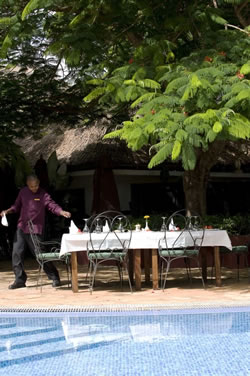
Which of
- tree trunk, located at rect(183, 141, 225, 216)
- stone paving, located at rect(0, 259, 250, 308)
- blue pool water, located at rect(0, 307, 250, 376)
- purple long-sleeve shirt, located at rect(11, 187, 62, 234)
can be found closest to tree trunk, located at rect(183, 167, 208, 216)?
tree trunk, located at rect(183, 141, 225, 216)

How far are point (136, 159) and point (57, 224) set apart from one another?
2939 mm

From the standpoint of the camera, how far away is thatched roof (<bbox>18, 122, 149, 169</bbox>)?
A: 1923 cm

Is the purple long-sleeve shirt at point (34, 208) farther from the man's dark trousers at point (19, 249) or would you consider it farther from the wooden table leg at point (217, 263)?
the wooden table leg at point (217, 263)

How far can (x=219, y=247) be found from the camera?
11.0m

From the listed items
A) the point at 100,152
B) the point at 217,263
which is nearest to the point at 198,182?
the point at 217,263

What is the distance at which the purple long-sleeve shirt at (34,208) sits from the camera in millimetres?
10852

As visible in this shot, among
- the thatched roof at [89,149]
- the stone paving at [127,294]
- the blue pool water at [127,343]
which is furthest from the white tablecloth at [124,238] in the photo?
the thatched roof at [89,149]

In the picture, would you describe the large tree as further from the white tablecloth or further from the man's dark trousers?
the man's dark trousers

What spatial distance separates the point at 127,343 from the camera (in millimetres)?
7004

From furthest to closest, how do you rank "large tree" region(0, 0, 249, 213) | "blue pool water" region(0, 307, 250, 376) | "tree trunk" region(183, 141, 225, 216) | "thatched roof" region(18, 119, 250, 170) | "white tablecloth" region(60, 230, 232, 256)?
"thatched roof" region(18, 119, 250, 170), "tree trunk" region(183, 141, 225, 216), "white tablecloth" region(60, 230, 232, 256), "large tree" region(0, 0, 249, 213), "blue pool water" region(0, 307, 250, 376)

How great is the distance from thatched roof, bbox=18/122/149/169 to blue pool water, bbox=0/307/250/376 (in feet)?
32.7

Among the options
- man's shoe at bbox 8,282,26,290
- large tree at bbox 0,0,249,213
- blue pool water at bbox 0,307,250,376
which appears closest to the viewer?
blue pool water at bbox 0,307,250,376

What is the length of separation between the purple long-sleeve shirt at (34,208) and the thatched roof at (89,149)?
7.01m

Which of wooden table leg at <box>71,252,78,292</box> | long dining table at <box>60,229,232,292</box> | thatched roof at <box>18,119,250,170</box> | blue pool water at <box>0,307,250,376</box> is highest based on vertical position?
thatched roof at <box>18,119,250,170</box>
